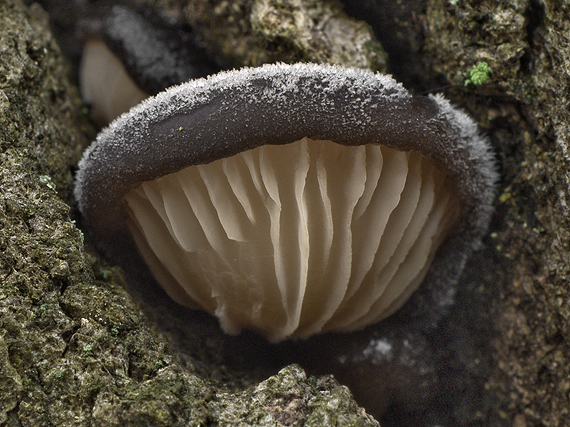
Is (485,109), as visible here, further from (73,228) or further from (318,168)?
(73,228)

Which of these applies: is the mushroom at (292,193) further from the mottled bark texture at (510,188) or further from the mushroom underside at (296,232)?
the mottled bark texture at (510,188)

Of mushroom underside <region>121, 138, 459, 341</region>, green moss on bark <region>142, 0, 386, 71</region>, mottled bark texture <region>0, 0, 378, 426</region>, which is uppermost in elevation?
green moss on bark <region>142, 0, 386, 71</region>

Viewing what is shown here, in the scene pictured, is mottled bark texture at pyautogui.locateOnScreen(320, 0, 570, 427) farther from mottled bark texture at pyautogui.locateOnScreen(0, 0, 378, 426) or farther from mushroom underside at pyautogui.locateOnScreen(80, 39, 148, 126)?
mushroom underside at pyautogui.locateOnScreen(80, 39, 148, 126)

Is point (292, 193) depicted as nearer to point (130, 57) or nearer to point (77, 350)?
point (77, 350)

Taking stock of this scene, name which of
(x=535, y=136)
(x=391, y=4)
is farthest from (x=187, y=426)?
(x=391, y=4)

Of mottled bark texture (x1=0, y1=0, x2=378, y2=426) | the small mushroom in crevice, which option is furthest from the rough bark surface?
the small mushroom in crevice
